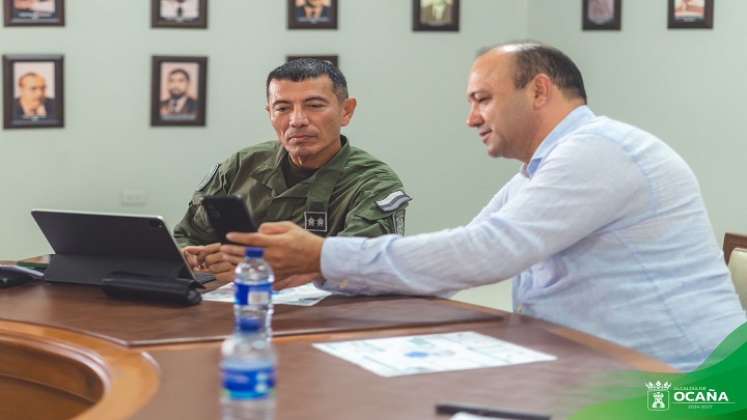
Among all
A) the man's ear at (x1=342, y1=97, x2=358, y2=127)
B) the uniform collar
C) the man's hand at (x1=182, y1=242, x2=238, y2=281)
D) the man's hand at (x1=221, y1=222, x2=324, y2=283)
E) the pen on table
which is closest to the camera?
the pen on table

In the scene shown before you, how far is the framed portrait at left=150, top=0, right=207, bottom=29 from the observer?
18.6ft

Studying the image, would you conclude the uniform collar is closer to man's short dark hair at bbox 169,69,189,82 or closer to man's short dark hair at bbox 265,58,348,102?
man's short dark hair at bbox 265,58,348,102

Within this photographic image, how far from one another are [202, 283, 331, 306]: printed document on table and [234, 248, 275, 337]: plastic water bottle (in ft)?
0.98

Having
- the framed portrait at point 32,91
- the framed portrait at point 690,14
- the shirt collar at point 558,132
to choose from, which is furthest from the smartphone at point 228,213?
the framed portrait at point 690,14

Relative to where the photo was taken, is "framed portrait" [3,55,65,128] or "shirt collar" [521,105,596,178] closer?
"shirt collar" [521,105,596,178]

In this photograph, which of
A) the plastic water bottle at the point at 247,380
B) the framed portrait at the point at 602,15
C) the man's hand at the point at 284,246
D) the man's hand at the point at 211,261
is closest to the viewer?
the plastic water bottle at the point at 247,380

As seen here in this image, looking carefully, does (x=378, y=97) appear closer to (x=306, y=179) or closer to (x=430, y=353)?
(x=306, y=179)

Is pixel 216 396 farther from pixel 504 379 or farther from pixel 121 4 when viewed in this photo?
pixel 121 4

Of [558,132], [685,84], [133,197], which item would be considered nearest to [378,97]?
[133,197]

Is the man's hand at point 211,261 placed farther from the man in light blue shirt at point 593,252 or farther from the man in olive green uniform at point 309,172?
the man in light blue shirt at point 593,252

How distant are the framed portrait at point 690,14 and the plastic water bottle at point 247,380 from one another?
429 centimetres

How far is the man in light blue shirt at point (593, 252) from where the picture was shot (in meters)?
2.39

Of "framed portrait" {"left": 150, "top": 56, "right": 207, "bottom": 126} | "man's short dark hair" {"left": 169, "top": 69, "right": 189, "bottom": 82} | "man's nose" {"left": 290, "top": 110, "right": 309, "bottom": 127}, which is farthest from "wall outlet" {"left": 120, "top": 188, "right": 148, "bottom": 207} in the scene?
"man's nose" {"left": 290, "top": 110, "right": 309, "bottom": 127}

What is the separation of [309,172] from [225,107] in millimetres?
2522
